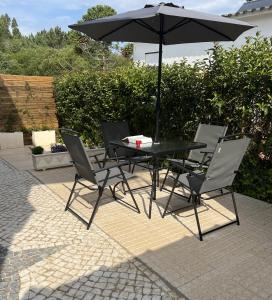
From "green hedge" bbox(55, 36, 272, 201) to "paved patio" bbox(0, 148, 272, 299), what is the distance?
93 cm

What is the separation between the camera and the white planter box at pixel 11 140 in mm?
9305

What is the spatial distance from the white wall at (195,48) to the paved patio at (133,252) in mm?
5214

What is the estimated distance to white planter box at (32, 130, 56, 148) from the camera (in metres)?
9.40

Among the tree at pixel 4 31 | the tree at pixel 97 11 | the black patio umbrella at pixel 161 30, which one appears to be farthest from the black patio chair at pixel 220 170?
the tree at pixel 4 31

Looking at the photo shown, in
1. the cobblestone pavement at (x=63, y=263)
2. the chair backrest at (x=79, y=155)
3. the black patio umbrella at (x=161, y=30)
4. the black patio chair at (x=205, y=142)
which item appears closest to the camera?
the cobblestone pavement at (x=63, y=263)

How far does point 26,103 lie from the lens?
10.2 metres

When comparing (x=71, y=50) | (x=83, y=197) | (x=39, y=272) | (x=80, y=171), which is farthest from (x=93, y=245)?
(x=71, y=50)

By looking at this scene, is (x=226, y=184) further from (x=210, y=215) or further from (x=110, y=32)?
(x=110, y=32)

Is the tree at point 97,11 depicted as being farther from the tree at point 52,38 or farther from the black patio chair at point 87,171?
the black patio chair at point 87,171

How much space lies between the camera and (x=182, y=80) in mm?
5672

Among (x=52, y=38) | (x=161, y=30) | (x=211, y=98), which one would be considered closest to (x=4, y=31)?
(x=52, y=38)

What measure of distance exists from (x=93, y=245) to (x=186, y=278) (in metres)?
1.06

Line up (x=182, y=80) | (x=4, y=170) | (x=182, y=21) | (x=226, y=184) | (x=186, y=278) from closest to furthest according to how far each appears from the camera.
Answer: (x=186, y=278) → (x=226, y=184) → (x=182, y=21) → (x=182, y=80) → (x=4, y=170)

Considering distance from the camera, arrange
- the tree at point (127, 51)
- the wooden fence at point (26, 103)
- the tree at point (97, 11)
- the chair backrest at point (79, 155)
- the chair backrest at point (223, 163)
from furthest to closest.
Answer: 1. the tree at point (97, 11)
2. the tree at point (127, 51)
3. the wooden fence at point (26, 103)
4. the chair backrest at point (79, 155)
5. the chair backrest at point (223, 163)
